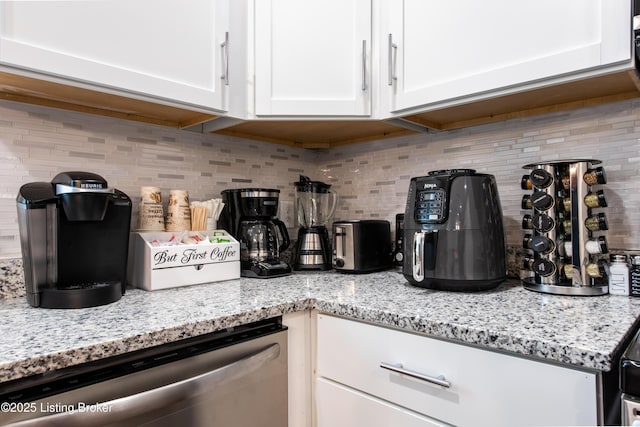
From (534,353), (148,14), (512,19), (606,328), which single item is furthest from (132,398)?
(512,19)

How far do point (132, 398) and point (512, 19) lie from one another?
48.9 inches

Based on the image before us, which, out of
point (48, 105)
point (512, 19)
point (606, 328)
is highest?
point (512, 19)

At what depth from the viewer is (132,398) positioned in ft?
2.31

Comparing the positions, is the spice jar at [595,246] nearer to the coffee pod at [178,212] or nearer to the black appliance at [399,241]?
the black appliance at [399,241]

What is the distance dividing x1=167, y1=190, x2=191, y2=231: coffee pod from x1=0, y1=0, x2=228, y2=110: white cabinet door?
1.10 feet

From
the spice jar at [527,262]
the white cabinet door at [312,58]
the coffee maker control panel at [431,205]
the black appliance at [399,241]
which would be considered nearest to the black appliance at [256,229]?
the white cabinet door at [312,58]

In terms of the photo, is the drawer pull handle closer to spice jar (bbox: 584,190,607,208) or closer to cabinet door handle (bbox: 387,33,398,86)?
spice jar (bbox: 584,190,607,208)

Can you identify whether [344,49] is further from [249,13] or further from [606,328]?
[606,328]

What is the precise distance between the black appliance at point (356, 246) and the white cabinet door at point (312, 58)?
1.28 ft

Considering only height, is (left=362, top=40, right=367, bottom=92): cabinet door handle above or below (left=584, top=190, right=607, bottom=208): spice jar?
above

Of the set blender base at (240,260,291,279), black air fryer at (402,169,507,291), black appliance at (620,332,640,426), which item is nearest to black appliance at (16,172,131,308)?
blender base at (240,260,291,279)

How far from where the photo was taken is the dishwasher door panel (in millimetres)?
668

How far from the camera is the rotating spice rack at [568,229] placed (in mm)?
1041

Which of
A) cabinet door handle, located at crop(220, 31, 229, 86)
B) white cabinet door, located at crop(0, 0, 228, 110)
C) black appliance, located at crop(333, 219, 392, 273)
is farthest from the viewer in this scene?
black appliance, located at crop(333, 219, 392, 273)
